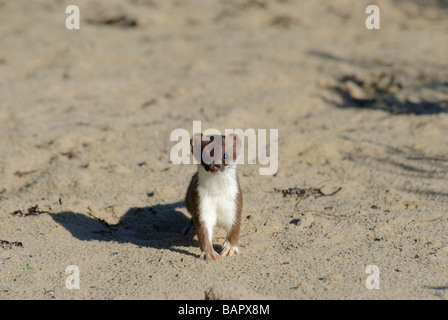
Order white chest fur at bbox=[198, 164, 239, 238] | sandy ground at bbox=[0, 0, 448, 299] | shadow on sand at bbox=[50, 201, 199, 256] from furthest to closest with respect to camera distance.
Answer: shadow on sand at bbox=[50, 201, 199, 256], white chest fur at bbox=[198, 164, 239, 238], sandy ground at bbox=[0, 0, 448, 299]

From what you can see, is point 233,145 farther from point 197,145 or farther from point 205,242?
point 205,242

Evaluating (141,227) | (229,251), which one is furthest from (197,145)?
(141,227)

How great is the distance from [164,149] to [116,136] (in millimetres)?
661

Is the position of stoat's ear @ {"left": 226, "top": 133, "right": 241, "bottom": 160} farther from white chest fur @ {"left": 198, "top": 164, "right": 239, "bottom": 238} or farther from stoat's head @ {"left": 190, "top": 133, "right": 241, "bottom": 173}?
white chest fur @ {"left": 198, "top": 164, "right": 239, "bottom": 238}

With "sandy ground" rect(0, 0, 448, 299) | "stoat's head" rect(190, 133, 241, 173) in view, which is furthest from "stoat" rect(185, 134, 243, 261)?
"sandy ground" rect(0, 0, 448, 299)

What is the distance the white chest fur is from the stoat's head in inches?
6.3

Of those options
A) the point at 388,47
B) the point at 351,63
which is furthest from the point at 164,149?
the point at 388,47

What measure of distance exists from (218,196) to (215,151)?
457mm

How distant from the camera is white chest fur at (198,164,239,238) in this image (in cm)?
445

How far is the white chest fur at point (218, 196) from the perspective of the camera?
4.45 m

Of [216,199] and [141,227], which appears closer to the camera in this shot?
[216,199]

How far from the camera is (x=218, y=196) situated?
4.48m

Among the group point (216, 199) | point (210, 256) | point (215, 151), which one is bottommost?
point (210, 256)
